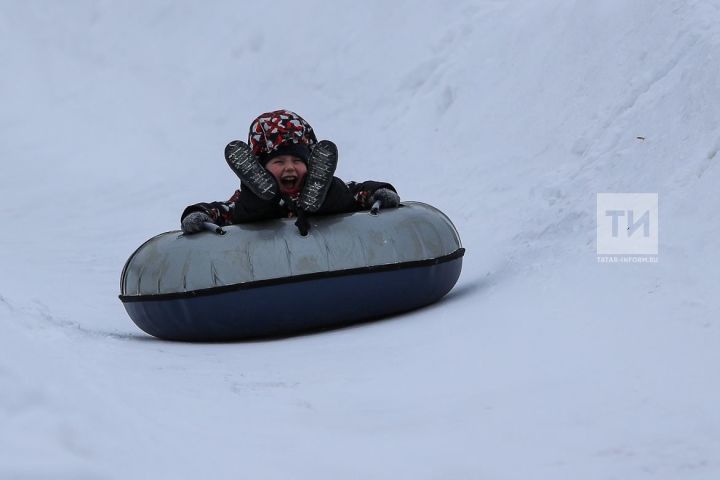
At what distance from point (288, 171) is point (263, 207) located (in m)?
0.37

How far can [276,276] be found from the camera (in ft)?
16.3

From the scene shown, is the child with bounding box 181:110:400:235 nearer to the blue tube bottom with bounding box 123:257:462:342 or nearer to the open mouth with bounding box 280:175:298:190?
the open mouth with bounding box 280:175:298:190

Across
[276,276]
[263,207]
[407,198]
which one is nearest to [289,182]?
[263,207]

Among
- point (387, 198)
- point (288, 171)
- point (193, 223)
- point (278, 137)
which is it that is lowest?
point (193, 223)

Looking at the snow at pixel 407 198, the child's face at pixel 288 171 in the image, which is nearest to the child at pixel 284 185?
the child's face at pixel 288 171

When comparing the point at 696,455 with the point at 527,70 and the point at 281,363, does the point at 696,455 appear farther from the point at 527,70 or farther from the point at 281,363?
the point at 527,70

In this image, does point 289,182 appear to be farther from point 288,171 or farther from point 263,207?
point 263,207

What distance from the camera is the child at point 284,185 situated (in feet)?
16.6

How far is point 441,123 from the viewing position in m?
9.30

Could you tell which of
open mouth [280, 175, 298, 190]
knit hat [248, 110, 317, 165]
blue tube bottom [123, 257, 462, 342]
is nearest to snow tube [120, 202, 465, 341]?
blue tube bottom [123, 257, 462, 342]

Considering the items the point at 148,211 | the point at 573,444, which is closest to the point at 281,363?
A: the point at 573,444

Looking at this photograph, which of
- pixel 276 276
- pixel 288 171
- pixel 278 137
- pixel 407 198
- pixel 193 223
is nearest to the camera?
pixel 276 276

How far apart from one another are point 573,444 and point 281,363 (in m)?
1.63

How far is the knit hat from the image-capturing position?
5594 millimetres
